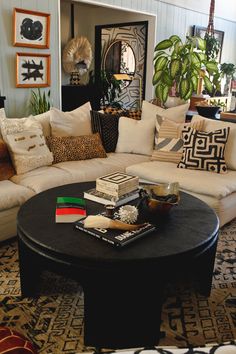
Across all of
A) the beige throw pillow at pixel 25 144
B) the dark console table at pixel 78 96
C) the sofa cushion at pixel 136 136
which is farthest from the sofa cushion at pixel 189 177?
the dark console table at pixel 78 96

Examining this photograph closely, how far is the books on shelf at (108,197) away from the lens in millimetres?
2072

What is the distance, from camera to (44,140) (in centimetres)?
309

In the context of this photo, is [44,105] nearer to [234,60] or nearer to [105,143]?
[105,143]

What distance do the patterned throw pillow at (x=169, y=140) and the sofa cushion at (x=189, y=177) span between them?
0.08 metres

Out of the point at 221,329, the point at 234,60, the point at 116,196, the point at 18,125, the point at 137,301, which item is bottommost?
the point at 221,329

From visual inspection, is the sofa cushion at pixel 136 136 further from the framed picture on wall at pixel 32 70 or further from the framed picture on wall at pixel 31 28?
the framed picture on wall at pixel 31 28

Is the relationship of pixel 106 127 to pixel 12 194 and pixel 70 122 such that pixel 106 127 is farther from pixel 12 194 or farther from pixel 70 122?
pixel 12 194

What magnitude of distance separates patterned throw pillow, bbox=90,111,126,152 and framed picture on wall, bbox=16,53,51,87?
124cm

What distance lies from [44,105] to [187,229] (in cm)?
Answer: 323

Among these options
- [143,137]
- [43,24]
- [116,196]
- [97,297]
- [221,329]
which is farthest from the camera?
[43,24]

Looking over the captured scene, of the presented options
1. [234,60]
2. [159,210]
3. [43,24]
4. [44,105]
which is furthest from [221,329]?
[234,60]

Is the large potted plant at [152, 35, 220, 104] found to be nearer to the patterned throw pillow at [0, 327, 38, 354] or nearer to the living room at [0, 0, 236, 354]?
the living room at [0, 0, 236, 354]

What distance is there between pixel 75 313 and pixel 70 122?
6.67 feet

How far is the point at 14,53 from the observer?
4.16 m
